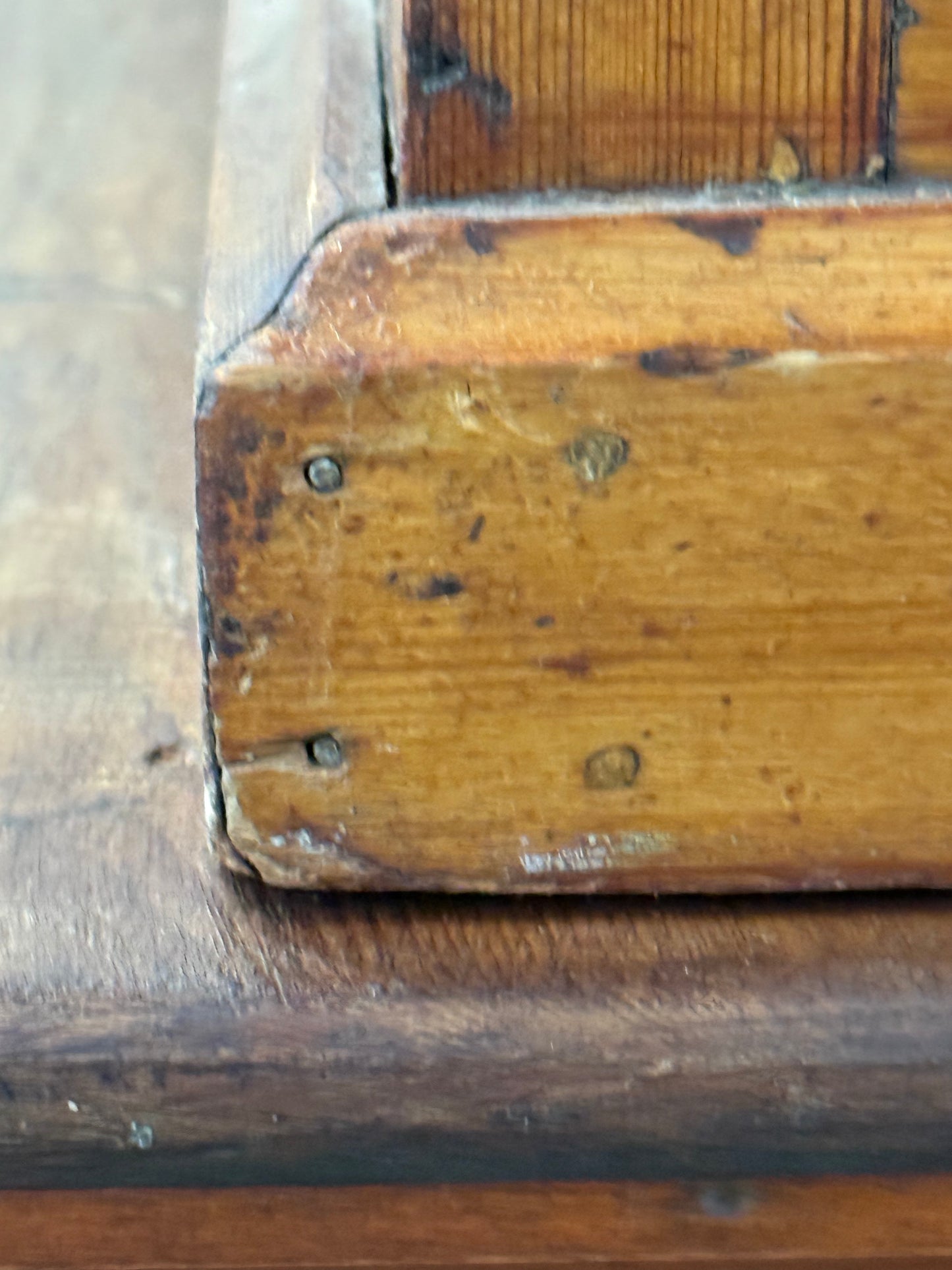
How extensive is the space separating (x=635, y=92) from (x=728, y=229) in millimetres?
52

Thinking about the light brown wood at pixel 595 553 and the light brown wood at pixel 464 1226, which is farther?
the light brown wood at pixel 464 1226

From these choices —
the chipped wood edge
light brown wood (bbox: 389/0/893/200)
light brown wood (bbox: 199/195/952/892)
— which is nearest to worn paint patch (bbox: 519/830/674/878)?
light brown wood (bbox: 199/195/952/892)

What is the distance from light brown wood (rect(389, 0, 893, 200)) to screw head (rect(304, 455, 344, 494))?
10 centimetres

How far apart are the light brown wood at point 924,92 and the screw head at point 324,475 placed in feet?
0.67

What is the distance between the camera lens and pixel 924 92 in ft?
1.34

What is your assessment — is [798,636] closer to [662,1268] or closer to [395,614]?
[395,614]

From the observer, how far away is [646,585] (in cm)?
40

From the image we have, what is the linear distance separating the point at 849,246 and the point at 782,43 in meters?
0.07

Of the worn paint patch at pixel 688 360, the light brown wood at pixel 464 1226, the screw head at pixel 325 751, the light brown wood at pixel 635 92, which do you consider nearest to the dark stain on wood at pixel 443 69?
the light brown wood at pixel 635 92

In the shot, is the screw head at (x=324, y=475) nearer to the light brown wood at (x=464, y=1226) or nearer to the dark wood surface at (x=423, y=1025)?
the dark wood surface at (x=423, y=1025)

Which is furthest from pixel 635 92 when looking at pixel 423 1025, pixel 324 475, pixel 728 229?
pixel 423 1025

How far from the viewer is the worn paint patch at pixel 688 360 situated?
0.38 m

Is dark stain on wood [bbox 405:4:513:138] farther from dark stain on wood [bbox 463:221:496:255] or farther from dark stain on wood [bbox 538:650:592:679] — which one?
dark stain on wood [bbox 538:650:592:679]

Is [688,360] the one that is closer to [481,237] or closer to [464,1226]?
[481,237]
